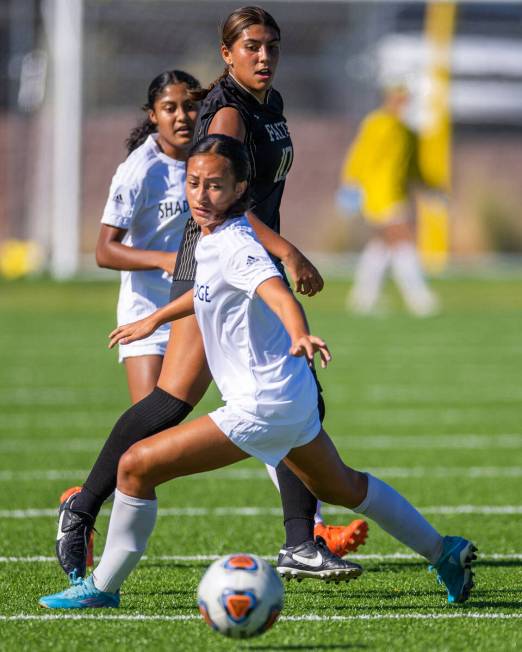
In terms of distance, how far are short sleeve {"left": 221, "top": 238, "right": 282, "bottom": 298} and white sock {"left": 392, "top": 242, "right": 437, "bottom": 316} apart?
1376 centimetres

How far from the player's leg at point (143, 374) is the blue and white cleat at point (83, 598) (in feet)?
4.09

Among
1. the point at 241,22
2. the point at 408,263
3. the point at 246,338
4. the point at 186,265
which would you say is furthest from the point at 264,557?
the point at 408,263

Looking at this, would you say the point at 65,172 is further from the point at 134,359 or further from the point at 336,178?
the point at 134,359

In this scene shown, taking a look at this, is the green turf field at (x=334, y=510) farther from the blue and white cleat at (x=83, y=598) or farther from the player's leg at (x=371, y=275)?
the player's leg at (x=371, y=275)

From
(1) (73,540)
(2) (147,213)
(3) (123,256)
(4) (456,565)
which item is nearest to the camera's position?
(4) (456,565)

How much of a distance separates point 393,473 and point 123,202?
3.06 meters

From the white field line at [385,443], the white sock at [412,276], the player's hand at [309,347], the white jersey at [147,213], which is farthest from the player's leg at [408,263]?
the player's hand at [309,347]

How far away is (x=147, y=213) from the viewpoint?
6410 mm

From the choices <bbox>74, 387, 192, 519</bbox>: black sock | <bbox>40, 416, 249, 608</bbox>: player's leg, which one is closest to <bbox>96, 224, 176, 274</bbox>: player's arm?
<bbox>74, 387, 192, 519</bbox>: black sock

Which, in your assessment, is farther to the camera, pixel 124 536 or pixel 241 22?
pixel 241 22

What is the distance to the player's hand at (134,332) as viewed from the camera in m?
5.11

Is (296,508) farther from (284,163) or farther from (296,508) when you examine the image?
(284,163)

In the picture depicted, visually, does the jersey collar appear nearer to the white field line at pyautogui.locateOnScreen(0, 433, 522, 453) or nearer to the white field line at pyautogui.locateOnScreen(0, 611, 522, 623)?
the white field line at pyautogui.locateOnScreen(0, 611, 522, 623)

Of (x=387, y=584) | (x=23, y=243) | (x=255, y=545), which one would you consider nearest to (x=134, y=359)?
(x=255, y=545)
